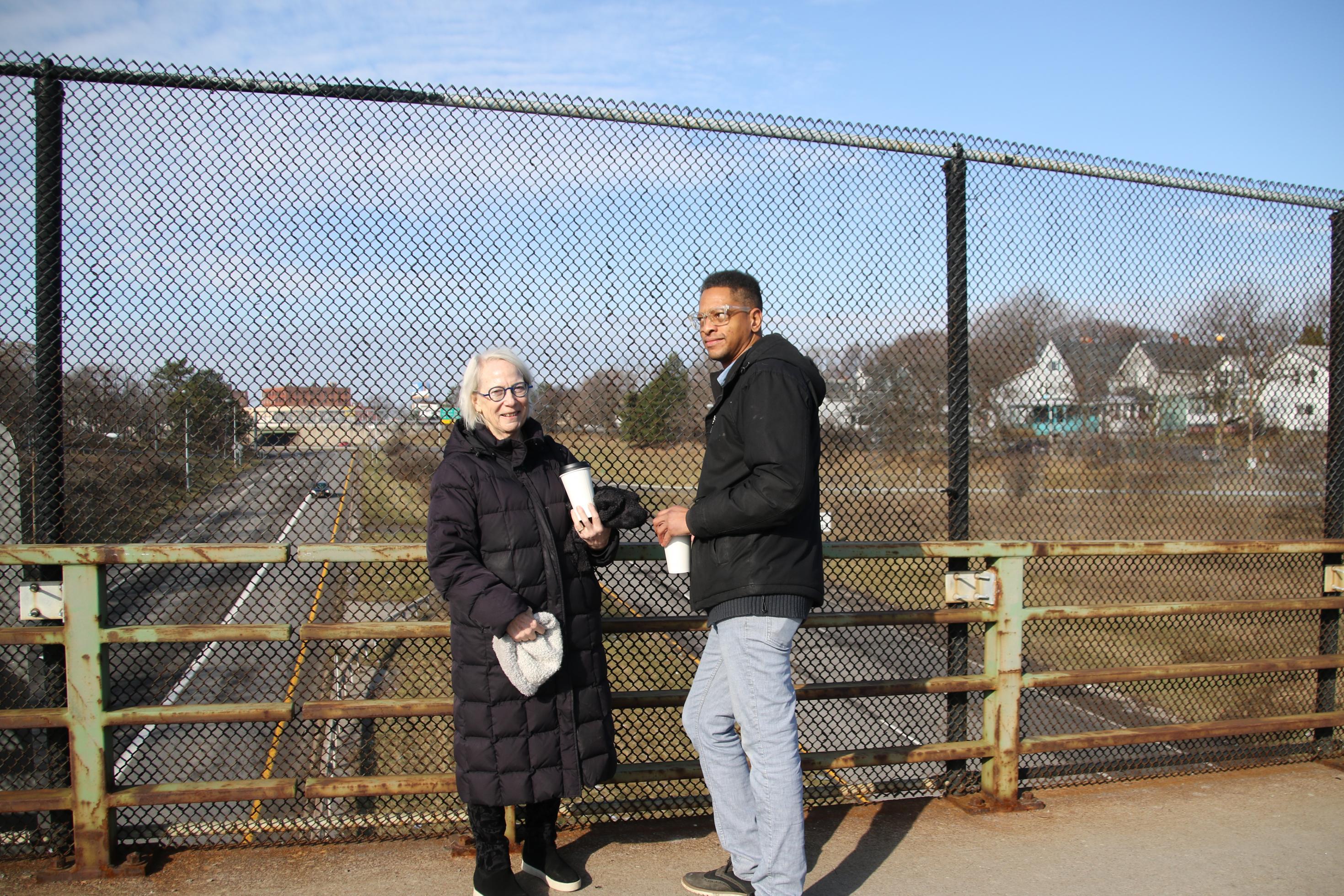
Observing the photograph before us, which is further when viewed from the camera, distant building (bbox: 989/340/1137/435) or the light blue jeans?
distant building (bbox: 989/340/1137/435)

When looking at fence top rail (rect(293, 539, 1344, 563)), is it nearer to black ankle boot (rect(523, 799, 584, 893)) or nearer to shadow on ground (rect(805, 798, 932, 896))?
black ankle boot (rect(523, 799, 584, 893))

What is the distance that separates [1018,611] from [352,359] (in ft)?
9.85

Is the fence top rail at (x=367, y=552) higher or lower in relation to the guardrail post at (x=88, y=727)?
higher

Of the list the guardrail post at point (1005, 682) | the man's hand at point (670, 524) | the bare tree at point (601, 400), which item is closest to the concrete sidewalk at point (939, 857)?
the guardrail post at point (1005, 682)

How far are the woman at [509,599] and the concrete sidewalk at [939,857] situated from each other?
0.52 metres

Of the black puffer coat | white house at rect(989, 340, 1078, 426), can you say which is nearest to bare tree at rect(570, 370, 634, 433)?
the black puffer coat

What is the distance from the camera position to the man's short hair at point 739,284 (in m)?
2.90

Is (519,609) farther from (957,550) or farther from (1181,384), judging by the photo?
(1181,384)

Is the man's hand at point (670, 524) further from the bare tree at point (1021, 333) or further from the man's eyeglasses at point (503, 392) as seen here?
the bare tree at point (1021, 333)

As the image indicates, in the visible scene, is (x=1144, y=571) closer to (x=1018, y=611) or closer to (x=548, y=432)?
(x=1018, y=611)

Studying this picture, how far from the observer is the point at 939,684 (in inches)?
148

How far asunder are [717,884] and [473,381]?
1.98 metres

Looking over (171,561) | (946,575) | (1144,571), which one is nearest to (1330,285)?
(1144,571)

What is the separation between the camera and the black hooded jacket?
260 centimetres
